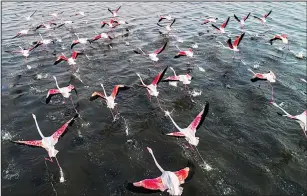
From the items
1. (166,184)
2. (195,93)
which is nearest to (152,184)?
(166,184)

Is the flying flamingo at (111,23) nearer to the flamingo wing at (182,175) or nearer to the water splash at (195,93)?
the water splash at (195,93)

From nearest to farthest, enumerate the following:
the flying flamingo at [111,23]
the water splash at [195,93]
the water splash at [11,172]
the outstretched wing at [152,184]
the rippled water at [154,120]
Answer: the outstretched wing at [152,184] → the rippled water at [154,120] → the water splash at [11,172] → the water splash at [195,93] → the flying flamingo at [111,23]

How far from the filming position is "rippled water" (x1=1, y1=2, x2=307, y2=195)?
12.9m

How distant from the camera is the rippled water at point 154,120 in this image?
12.9 m

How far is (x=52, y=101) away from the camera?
730 inches

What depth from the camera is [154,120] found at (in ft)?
54.2

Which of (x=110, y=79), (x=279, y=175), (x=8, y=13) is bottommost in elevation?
(x=8, y=13)

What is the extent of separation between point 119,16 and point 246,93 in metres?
20.7

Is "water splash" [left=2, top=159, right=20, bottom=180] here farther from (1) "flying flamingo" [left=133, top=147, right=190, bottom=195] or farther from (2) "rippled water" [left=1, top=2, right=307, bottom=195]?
(1) "flying flamingo" [left=133, top=147, right=190, bottom=195]

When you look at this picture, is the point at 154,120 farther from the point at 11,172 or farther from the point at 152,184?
the point at 11,172

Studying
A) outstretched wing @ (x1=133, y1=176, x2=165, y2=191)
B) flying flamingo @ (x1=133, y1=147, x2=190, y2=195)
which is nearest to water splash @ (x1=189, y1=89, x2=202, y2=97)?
flying flamingo @ (x1=133, y1=147, x2=190, y2=195)

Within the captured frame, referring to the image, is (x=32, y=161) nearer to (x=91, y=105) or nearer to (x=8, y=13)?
(x=91, y=105)

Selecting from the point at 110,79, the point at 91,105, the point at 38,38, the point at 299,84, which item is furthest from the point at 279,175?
the point at 38,38

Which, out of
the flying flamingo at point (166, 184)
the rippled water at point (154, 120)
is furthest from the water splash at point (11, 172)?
the flying flamingo at point (166, 184)
